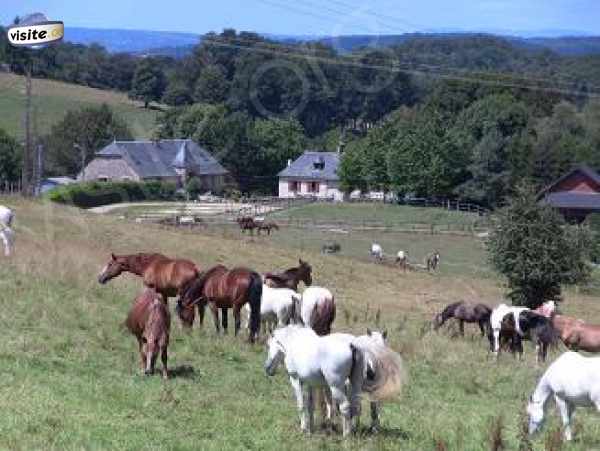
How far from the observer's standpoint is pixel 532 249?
36250 millimetres

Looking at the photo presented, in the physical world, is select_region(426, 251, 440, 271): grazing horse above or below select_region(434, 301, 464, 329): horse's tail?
below

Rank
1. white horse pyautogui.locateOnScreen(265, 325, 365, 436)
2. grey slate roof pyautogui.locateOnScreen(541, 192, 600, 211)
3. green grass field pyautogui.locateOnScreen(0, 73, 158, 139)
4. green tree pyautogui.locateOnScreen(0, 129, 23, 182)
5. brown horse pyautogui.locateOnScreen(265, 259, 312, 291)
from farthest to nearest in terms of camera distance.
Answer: green grass field pyautogui.locateOnScreen(0, 73, 158, 139), green tree pyautogui.locateOnScreen(0, 129, 23, 182), grey slate roof pyautogui.locateOnScreen(541, 192, 600, 211), brown horse pyautogui.locateOnScreen(265, 259, 312, 291), white horse pyautogui.locateOnScreen(265, 325, 365, 436)

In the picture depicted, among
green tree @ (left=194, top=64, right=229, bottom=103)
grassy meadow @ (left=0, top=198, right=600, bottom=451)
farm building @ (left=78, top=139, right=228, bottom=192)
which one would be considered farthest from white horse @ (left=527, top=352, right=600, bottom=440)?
green tree @ (left=194, top=64, right=229, bottom=103)

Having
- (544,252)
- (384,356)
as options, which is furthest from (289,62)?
(384,356)

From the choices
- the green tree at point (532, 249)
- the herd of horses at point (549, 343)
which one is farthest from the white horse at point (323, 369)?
the green tree at point (532, 249)

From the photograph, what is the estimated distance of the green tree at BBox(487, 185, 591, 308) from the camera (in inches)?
1425

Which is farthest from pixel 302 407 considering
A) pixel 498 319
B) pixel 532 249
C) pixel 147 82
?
pixel 147 82

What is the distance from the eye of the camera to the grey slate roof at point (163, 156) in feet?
300

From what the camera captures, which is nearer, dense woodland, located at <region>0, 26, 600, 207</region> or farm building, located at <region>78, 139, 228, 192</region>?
dense woodland, located at <region>0, 26, 600, 207</region>

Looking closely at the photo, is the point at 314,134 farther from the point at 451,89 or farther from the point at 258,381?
the point at 258,381

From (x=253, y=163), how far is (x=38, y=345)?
93.4m

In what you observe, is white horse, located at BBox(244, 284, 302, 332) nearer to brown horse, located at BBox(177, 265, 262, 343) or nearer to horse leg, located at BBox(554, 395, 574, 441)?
brown horse, located at BBox(177, 265, 262, 343)

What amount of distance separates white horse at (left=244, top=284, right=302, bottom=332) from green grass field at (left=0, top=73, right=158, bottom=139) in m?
92.9

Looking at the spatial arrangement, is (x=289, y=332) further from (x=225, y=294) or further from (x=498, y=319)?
(x=498, y=319)
